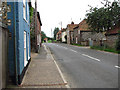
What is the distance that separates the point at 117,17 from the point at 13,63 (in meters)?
19.9

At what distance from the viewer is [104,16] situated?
21.5 m

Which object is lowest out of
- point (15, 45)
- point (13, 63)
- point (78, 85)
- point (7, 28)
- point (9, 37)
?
point (78, 85)

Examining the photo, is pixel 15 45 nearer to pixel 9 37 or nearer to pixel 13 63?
pixel 9 37

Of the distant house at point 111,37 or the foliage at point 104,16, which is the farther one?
the distant house at point 111,37

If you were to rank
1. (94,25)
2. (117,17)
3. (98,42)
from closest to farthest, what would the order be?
(117,17) → (94,25) → (98,42)

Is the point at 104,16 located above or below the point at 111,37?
above

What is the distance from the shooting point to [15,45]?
5332 millimetres

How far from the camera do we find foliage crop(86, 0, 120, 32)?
68.0ft

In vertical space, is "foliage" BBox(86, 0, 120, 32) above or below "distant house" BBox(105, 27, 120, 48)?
above

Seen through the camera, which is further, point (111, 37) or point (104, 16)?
point (111, 37)

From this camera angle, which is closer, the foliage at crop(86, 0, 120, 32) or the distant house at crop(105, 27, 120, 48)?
the foliage at crop(86, 0, 120, 32)

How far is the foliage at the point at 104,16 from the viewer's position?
68.0 feet

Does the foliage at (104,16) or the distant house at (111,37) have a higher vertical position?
the foliage at (104,16)

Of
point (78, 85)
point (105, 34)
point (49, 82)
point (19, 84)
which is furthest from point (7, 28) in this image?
point (105, 34)
